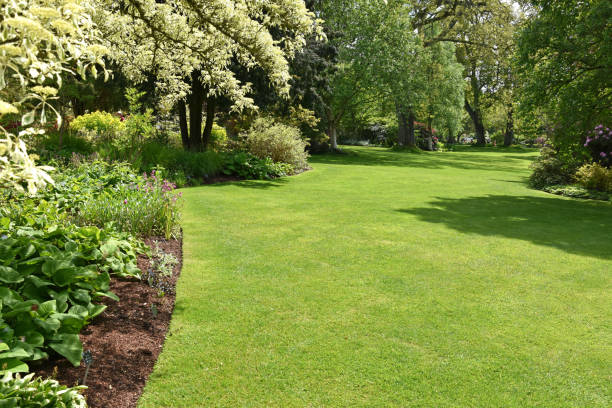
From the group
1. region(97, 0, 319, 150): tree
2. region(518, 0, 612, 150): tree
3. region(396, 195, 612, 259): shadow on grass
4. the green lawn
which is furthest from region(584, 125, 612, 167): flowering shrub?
region(97, 0, 319, 150): tree

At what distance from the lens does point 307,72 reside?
686 inches

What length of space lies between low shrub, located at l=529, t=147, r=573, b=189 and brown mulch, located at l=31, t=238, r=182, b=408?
15663 millimetres

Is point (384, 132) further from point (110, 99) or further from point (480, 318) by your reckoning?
point (480, 318)

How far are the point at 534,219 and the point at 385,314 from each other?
681 cm

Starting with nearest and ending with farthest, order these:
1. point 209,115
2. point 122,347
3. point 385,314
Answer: point 122,347, point 385,314, point 209,115

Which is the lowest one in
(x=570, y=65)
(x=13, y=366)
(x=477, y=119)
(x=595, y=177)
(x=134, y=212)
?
(x=13, y=366)

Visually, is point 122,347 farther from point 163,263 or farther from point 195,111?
point 195,111

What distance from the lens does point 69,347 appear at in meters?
3.08

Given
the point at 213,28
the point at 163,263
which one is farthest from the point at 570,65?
the point at 163,263

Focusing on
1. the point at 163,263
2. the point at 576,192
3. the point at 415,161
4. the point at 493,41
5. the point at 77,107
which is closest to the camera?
the point at 163,263

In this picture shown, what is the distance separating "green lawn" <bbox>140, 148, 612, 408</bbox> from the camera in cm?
324

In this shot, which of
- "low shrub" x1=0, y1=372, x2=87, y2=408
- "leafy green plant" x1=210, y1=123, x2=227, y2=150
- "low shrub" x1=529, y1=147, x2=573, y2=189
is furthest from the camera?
"leafy green plant" x1=210, y1=123, x2=227, y2=150

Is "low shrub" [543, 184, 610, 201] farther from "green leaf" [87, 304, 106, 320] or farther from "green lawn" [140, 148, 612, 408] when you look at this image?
"green leaf" [87, 304, 106, 320]

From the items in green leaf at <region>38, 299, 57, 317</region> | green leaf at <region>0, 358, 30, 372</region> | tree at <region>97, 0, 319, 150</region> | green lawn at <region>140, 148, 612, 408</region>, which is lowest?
green lawn at <region>140, 148, 612, 408</region>
